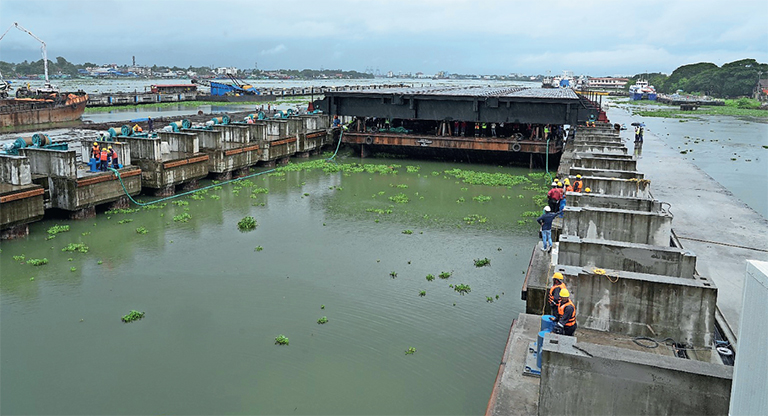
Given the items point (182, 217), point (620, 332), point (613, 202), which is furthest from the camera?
point (182, 217)

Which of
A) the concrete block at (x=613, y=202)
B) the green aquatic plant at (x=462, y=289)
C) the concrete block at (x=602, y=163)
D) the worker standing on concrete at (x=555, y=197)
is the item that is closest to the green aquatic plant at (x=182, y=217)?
the green aquatic plant at (x=462, y=289)

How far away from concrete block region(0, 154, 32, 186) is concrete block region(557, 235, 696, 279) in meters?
16.1

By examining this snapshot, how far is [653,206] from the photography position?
14852 millimetres

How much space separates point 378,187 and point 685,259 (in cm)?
1691

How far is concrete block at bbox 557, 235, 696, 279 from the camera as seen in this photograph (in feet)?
36.2

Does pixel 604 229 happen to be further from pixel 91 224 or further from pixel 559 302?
pixel 91 224

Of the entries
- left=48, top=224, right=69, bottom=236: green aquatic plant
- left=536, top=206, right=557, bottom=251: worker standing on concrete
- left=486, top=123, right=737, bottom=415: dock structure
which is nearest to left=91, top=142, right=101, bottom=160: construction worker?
left=48, top=224, right=69, bottom=236: green aquatic plant

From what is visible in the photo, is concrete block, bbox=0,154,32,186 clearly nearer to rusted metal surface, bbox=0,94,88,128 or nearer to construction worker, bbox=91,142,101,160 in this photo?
construction worker, bbox=91,142,101,160

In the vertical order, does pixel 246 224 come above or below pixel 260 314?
above

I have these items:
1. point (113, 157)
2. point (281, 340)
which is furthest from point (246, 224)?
point (281, 340)

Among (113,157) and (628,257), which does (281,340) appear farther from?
(113,157)

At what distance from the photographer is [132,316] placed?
12164 millimetres

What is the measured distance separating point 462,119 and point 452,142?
1.63 metres

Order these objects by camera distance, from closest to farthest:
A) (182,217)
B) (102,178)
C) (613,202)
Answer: (613,202) < (102,178) < (182,217)
